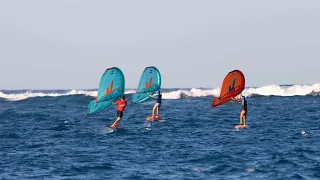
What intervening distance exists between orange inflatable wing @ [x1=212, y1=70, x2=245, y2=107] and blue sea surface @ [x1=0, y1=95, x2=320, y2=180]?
2114 millimetres

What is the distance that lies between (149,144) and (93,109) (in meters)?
8.44

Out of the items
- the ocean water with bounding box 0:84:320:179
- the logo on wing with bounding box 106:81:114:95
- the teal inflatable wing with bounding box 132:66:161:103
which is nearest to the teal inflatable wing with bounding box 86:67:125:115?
the logo on wing with bounding box 106:81:114:95

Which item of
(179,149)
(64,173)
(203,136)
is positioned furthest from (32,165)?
(203,136)

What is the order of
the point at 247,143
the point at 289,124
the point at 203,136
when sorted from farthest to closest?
the point at 289,124 < the point at 203,136 < the point at 247,143

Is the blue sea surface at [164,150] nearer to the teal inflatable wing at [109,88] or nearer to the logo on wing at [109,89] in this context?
the teal inflatable wing at [109,88]

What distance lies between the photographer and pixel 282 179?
21.3m

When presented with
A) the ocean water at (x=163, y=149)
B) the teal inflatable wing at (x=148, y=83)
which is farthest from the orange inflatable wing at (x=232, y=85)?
the teal inflatable wing at (x=148, y=83)

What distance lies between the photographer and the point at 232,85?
38.5 metres

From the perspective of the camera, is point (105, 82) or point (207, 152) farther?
point (105, 82)

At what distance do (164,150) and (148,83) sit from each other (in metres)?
18.8

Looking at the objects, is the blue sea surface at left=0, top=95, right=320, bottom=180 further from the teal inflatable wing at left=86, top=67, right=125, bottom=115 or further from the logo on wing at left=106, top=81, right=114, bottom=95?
the logo on wing at left=106, top=81, right=114, bottom=95

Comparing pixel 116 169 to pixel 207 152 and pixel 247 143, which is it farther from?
pixel 247 143

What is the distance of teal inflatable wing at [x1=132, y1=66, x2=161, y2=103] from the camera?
47.0 metres

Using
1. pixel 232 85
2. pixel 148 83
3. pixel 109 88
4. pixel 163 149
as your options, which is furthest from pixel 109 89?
pixel 163 149
